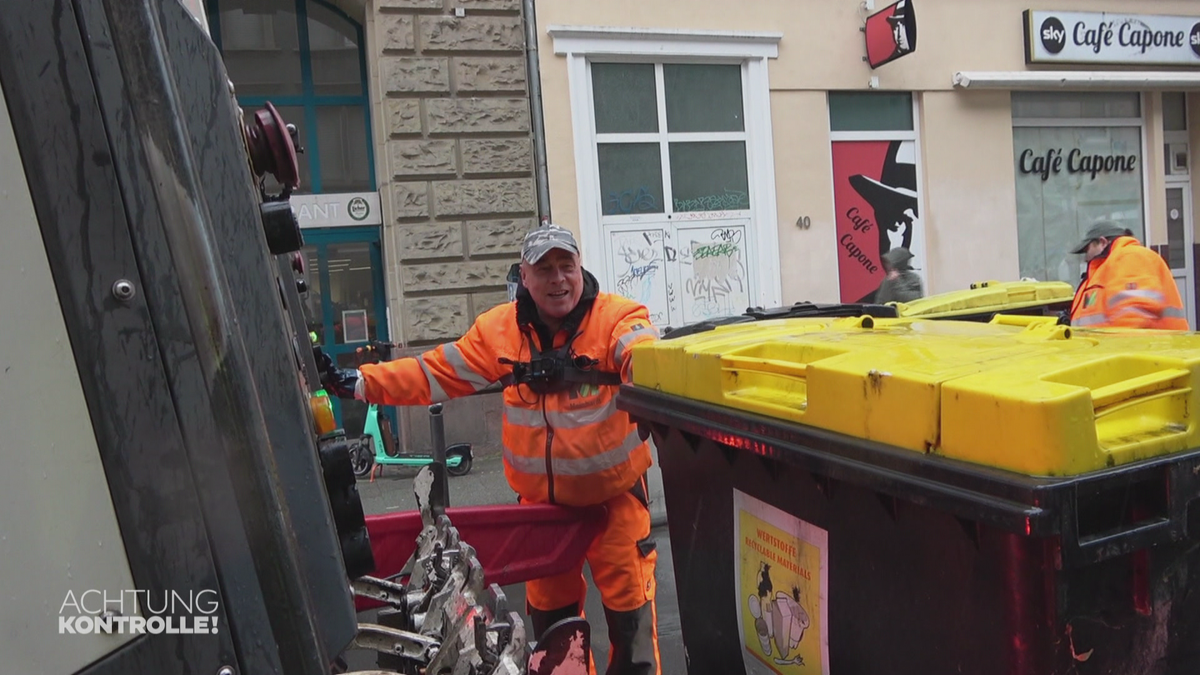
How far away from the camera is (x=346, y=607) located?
1150 millimetres

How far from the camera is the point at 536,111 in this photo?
8.20 m

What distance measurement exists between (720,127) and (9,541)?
345 inches

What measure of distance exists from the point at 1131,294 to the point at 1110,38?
673 centimetres

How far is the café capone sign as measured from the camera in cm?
1018

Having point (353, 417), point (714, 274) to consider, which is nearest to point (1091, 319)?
point (714, 274)

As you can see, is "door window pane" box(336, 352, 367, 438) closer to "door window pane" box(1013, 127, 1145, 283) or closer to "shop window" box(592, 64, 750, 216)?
"shop window" box(592, 64, 750, 216)

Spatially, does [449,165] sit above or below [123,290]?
above

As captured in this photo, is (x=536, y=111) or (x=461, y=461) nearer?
(x=461, y=461)

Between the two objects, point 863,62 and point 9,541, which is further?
point 863,62

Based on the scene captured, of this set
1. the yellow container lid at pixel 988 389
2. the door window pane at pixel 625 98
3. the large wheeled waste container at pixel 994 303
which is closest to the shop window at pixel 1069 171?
the large wheeled waste container at pixel 994 303

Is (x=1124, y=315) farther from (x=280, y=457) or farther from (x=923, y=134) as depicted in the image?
→ (x=280, y=457)

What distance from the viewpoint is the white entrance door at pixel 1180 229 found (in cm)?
1173

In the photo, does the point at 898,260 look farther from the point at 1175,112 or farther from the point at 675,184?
the point at 1175,112

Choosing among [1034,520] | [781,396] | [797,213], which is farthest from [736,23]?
[1034,520]
